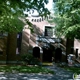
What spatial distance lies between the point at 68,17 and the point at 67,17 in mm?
120

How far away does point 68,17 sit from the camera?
77.7ft

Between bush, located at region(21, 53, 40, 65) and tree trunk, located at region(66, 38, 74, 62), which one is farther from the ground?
tree trunk, located at region(66, 38, 74, 62)

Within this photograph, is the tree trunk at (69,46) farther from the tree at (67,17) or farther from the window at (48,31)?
the tree at (67,17)

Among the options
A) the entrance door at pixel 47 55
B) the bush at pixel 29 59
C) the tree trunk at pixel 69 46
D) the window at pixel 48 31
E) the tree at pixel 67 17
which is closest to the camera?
the tree at pixel 67 17

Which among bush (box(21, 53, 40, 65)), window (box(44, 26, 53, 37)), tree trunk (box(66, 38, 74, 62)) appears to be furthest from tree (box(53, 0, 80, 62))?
bush (box(21, 53, 40, 65))

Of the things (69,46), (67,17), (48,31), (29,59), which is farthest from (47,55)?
(67,17)

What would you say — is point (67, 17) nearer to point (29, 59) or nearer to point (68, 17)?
point (68, 17)

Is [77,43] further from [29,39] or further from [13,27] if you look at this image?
[13,27]

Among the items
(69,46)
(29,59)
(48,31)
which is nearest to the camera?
(29,59)

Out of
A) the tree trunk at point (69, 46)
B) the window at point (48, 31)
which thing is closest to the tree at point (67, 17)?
the window at point (48, 31)

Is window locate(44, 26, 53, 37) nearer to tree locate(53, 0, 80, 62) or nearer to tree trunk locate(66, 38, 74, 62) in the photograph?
tree locate(53, 0, 80, 62)

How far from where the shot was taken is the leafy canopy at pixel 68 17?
70.7 ft

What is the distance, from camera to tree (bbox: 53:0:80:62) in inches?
847

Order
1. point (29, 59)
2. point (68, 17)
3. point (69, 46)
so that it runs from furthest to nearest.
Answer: point (69, 46) < point (29, 59) < point (68, 17)
